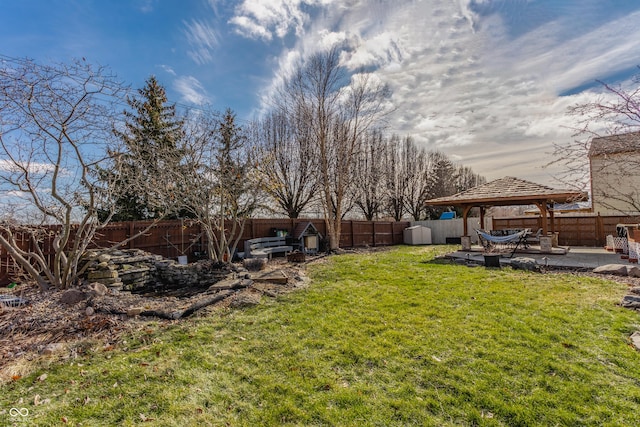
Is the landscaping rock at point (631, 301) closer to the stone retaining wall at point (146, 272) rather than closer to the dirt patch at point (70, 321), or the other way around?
the dirt patch at point (70, 321)

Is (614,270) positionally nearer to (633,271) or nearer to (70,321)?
(633,271)

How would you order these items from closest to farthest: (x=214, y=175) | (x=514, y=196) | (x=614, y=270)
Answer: (x=614, y=270) < (x=214, y=175) < (x=514, y=196)

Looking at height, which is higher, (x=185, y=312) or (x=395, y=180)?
(x=395, y=180)

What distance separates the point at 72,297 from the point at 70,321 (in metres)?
0.89

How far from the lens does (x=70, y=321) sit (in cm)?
373

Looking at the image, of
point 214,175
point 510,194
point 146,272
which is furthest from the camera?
point 510,194

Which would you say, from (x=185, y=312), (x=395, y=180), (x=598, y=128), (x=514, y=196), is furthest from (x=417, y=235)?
(x=185, y=312)

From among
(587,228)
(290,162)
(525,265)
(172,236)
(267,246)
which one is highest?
(290,162)

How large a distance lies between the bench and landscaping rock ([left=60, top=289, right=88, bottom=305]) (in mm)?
5436

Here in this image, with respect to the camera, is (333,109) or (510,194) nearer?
(510,194)

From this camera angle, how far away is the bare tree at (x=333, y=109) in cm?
1227

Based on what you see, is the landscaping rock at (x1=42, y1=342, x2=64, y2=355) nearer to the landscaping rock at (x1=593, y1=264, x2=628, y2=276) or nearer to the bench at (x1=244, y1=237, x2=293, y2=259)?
the bench at (x1=244, y1=237, x2=293, y2=259)

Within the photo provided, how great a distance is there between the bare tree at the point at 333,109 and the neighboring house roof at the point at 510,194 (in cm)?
410

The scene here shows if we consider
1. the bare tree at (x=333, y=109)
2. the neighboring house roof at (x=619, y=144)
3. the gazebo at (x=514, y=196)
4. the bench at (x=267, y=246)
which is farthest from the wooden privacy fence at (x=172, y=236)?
the neighboring house roof at (x=619, y=144)
